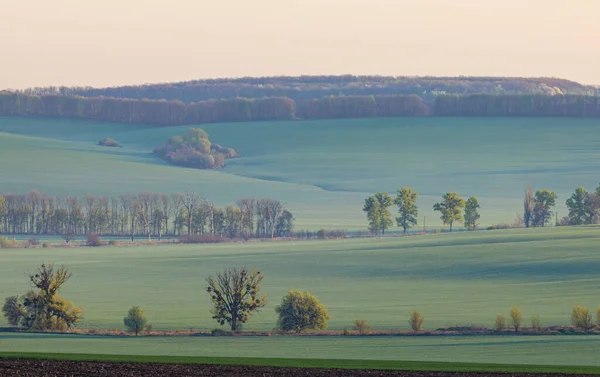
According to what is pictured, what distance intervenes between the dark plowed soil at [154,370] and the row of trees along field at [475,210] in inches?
3024

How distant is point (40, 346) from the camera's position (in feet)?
147

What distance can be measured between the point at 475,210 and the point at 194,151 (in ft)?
267

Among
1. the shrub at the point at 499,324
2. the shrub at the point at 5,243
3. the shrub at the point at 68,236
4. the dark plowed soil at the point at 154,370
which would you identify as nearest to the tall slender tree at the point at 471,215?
the shrub at the point at 68,236

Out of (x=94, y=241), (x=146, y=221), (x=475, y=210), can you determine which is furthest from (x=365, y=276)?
(x=146, y=221)

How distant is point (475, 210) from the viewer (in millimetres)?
117312

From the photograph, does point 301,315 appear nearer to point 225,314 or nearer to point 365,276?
point 225,314

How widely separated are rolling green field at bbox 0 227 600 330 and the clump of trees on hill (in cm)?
8414

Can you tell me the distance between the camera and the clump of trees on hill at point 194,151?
7397 inches

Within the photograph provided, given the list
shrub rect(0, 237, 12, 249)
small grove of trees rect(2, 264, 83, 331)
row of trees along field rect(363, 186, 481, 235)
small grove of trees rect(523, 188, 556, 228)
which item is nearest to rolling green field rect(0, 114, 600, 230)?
row of trees along field rect(363, 186, 481, 235)

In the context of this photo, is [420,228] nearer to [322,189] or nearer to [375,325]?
[322,189]

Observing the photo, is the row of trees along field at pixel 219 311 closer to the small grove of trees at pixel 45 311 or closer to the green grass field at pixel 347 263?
the small grove of trees at pixel 45 311

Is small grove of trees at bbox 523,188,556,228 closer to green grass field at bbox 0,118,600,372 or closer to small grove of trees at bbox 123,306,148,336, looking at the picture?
green grass field at bbox 0,118,600,372

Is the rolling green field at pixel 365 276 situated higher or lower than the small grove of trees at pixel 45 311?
higher

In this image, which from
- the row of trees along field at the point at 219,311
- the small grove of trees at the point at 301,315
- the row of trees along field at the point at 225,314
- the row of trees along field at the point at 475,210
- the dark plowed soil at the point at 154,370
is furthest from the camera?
the row of trees along field at the point at 475,210
